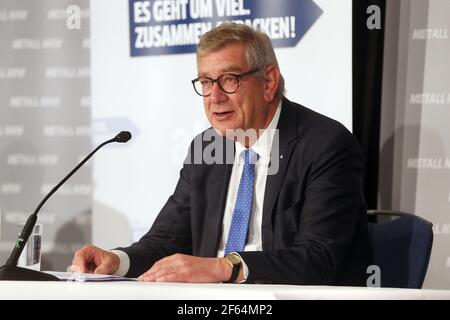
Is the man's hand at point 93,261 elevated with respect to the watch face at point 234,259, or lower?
lower

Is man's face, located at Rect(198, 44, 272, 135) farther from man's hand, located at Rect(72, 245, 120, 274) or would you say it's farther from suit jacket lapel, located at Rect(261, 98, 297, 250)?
man's hand, located at Rect(72, 245, 120, 274)

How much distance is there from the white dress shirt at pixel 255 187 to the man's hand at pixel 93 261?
0.47 metres

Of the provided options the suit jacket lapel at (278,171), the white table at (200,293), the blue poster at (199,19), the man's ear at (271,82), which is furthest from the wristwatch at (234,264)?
the blue poster at (199,19)

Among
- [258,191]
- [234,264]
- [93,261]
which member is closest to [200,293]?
[234,264]

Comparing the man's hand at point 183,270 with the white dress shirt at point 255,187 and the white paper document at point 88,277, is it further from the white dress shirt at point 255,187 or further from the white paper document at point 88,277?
the white dress shirt at point 255,187

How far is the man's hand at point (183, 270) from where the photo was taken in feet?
6.08

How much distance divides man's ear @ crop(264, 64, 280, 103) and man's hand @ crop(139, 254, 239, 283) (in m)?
1.05

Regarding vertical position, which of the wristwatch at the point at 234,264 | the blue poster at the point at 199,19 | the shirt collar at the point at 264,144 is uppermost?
the blue poster at the point at 199,19

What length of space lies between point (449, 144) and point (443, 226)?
→ 1.31 ft

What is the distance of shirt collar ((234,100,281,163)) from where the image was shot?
266 cm

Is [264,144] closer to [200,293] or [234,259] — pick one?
[234,259]

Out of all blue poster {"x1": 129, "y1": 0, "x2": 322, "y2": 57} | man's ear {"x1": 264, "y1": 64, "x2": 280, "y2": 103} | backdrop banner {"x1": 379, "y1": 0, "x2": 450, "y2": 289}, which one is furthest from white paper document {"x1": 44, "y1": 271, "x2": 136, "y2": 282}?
backdrop banner {"x1": 379, "y1": 0, "x2": 450, "y2": 289}

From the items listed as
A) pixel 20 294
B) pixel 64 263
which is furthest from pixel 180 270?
pixel 64 263
